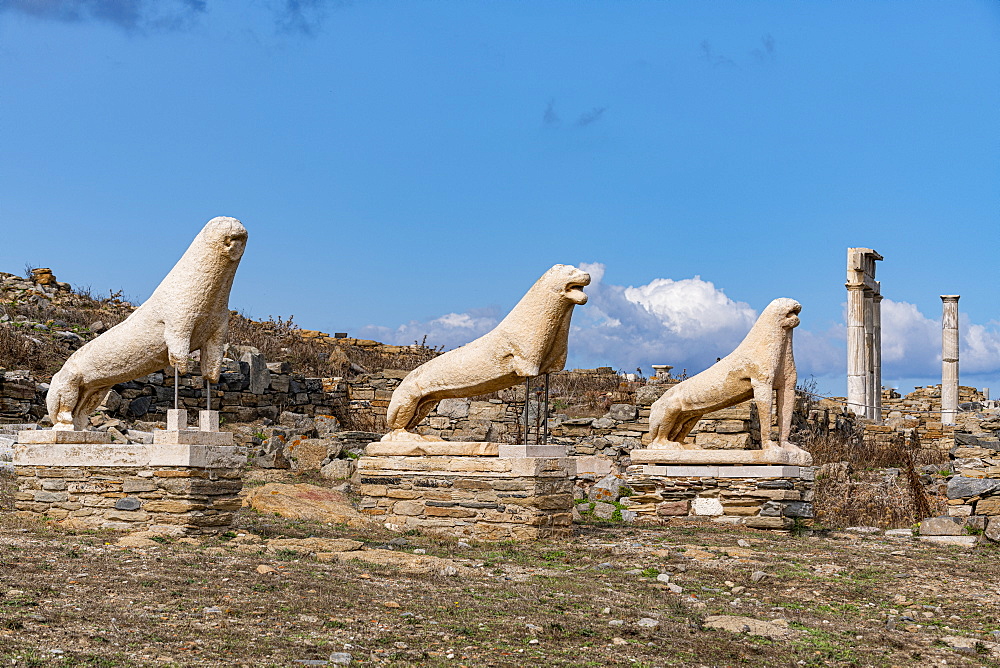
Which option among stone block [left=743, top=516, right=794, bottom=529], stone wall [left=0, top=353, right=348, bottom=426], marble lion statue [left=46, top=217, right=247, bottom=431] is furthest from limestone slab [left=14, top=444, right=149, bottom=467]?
stone block [left=743, top=516, right=794, bottom=529]

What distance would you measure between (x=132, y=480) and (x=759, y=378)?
21.9ft

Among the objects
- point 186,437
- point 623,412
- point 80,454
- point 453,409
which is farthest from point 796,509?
point 80,454

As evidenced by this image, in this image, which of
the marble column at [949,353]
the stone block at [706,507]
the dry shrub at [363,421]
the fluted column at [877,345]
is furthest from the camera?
the marble column at [949,353]

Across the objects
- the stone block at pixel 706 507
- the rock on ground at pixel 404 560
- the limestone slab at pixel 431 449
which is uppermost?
the limestone slab at pixel 431 449

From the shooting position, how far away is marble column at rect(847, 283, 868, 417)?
86.7ft

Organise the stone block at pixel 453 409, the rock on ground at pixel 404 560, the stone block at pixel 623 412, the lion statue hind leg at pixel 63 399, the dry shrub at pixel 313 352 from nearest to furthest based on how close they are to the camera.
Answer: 1. the rock on ground at pixel 404 560
2. the lion statue hind leg at pixel 63 399
3. the stone block at pixel 623 412
4. the stone block at pixel 453 409
5. the dry shrub at pixel 313 352

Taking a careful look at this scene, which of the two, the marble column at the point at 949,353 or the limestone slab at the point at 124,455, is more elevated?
the marble column at the point at 949,353

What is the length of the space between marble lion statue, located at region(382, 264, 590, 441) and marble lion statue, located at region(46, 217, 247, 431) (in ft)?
7.22

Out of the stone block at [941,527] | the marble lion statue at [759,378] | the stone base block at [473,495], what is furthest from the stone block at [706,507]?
the stone base block at [473,495]

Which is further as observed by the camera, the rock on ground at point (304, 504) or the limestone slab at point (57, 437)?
the rock on ground at point (304, 504)

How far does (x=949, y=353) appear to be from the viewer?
30.9 metres

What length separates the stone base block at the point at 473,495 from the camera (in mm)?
9289

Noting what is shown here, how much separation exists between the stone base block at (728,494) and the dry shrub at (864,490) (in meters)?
1.06

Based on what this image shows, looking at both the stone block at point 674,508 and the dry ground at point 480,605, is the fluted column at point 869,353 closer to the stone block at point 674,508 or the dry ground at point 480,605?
the stone block at point 674,508
